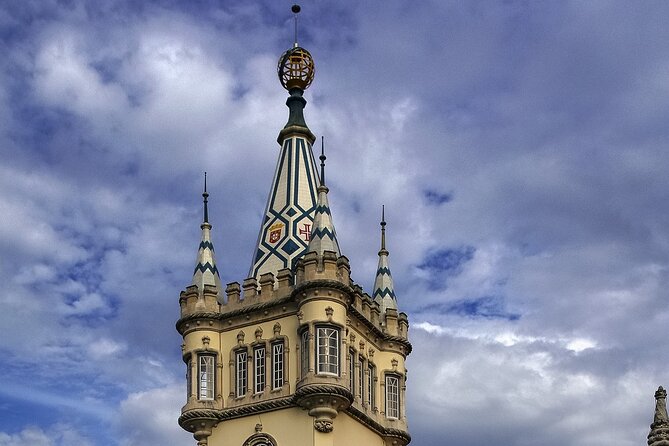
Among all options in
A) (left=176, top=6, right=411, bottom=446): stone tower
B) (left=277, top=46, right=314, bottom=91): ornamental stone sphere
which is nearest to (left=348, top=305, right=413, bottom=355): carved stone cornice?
(left=176, top=6, right=411, bottom=446): stone tower

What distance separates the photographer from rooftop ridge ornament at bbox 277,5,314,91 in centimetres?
5950

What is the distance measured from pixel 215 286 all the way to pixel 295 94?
9989 mm

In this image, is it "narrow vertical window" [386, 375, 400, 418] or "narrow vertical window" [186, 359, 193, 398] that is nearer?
"narrow vertical window" [186, 359, 193, 398]

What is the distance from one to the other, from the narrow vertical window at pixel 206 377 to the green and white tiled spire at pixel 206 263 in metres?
2.98

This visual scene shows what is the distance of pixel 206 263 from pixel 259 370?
5.71 m

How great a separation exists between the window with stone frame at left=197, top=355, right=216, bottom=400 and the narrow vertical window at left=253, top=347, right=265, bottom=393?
172cm

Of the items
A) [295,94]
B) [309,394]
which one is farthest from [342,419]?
[295,94]

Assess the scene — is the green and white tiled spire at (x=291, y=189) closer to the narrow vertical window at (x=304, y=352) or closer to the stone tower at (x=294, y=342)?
the stone tower at (x=294, y=342)

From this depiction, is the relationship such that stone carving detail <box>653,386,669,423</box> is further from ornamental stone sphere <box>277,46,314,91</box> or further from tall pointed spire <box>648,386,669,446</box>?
ornamental stone sphere <box>277,46,314,91</box>

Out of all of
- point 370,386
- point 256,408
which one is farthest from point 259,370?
point 370,386

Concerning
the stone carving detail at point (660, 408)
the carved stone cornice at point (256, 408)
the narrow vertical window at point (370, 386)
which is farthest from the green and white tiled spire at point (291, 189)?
the stone carving detail at point (660, 408)

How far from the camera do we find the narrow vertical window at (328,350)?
4938 centimetres

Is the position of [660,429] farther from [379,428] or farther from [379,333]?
[379,333]

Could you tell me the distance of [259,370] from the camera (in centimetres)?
5172
